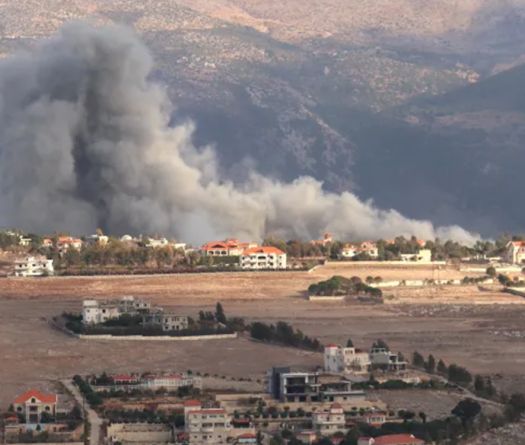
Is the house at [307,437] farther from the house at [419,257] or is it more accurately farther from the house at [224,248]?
the house at [419,257]

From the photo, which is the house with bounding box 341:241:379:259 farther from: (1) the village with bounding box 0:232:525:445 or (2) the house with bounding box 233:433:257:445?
(2) the house with bounding box 233:433:257:445

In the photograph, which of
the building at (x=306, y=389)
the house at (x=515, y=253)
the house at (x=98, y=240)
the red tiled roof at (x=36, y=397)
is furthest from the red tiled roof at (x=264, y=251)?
the red tiled roof at (x=36, y=397)

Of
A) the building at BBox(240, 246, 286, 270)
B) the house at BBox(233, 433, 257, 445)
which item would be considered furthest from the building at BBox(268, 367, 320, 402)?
the building at BBox(240, 246, 286, 270)

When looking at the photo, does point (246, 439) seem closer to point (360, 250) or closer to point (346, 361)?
point (346, 361)

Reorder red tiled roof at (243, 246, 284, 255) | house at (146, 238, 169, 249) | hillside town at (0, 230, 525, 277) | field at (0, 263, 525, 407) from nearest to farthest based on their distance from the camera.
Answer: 1. field at (0, 263, 525, 407)
2. hillside town at (0, 230, 525, 277)
3. red tiled roof at (243, 246, 284, 255)
4. house at (146, 238, 169, 249)

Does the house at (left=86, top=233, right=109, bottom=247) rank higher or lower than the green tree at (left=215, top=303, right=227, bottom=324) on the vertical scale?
higher

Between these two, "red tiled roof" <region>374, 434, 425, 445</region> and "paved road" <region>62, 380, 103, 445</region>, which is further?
"paved road" <region>62, 380, 103, 445</region>

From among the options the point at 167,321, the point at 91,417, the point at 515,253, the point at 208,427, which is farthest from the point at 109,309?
the point at 515,253
